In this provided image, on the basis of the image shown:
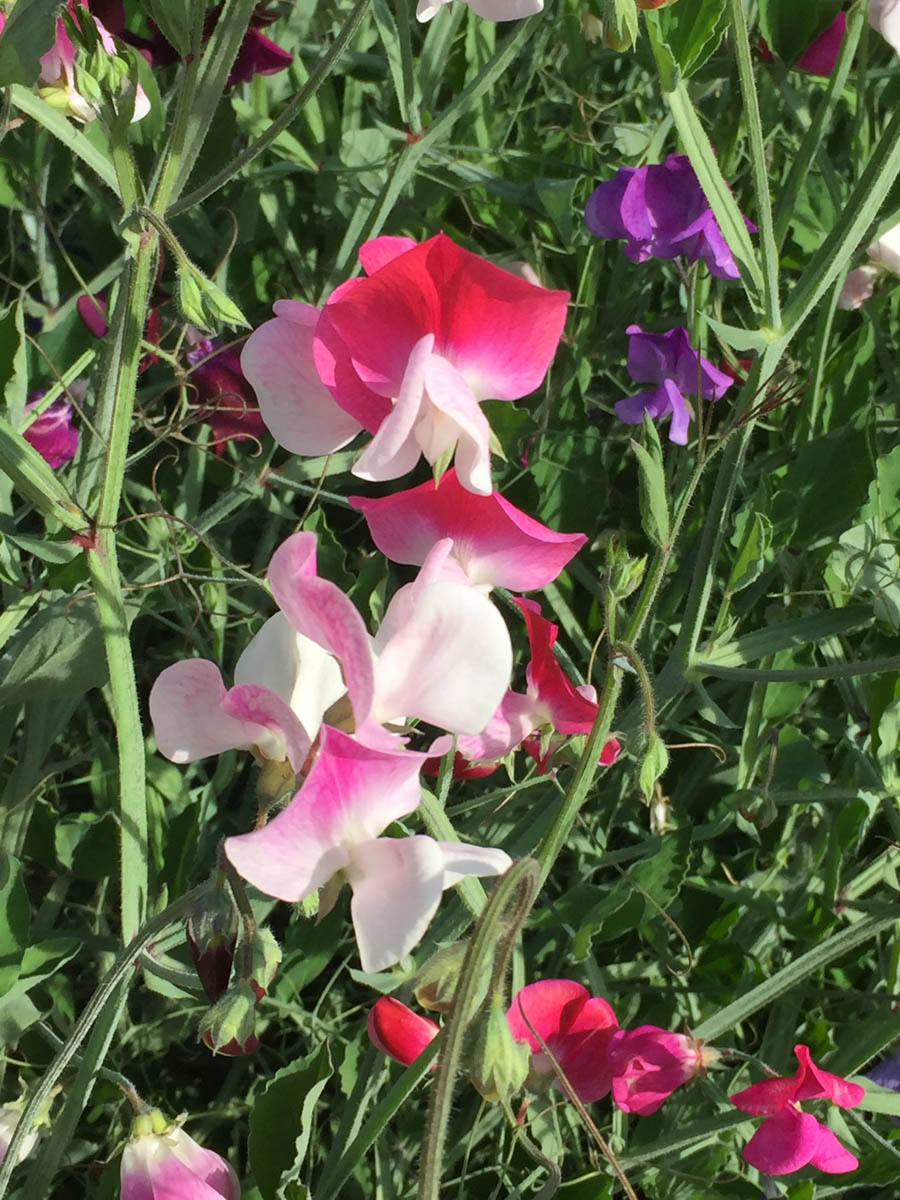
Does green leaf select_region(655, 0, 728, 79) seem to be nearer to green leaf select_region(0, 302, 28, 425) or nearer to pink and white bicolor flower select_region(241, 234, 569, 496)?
pink and white bicolor flower select_region(241, 234, 569, 496)

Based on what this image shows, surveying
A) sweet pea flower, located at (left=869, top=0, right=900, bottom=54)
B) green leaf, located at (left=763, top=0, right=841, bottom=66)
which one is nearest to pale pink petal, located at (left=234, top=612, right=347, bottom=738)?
sweet pea flower, located at (left=869, top=0, right=900, bottom=54)

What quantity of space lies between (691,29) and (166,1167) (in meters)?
0.79

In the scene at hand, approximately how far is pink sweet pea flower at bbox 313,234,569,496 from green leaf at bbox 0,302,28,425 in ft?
1.37

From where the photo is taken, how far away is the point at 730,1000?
113 centimetres

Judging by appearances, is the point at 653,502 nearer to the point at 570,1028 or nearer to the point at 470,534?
the point at 470,534

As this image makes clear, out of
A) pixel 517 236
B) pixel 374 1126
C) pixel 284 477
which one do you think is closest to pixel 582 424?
pixel 517 236

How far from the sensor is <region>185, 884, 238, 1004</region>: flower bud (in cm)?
62

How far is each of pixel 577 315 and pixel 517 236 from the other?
11cm

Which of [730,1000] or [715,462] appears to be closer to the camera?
[730,1000]

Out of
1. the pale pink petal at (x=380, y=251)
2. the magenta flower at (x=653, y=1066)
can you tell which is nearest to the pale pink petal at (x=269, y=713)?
the pale pink petal at (x=380, y=251)

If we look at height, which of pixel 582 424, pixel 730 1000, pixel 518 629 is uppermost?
pixel 582 424

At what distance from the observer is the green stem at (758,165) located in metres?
0.82

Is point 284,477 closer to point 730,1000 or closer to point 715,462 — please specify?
point 715,462

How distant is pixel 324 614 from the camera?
524 millimetres
